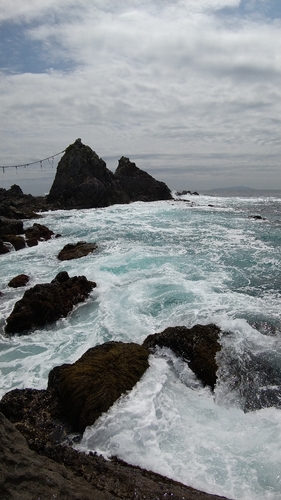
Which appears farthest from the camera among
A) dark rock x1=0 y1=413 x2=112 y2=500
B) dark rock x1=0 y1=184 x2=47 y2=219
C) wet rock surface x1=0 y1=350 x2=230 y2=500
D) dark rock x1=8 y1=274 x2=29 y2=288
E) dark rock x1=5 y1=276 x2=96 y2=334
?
dark rock x1=0 y1=184 x2=47 y2=219

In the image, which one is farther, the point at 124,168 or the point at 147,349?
the point at 124,168

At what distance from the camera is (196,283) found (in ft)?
46.7

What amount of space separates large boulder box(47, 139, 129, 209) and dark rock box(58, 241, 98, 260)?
125 feet

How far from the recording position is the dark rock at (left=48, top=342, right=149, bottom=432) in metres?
5.80

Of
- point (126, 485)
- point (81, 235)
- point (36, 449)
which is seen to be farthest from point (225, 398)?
point (81, 235)

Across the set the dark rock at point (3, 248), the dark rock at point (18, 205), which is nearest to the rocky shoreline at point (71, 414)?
the dark rock at point (3, 248)

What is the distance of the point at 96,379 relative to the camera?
646cm

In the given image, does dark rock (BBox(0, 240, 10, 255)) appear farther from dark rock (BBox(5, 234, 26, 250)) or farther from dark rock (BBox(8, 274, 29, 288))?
dark rock (BBox(8, 274, 29, 288))

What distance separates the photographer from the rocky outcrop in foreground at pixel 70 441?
3654 millimetres

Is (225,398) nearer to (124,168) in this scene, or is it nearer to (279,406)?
(279,406)

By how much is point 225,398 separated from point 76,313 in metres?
6.91

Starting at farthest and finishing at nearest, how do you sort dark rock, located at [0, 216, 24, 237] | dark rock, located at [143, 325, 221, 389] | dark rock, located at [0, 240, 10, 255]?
dark rock, located at [0, 216, 24, 237] → dark rock, located at [0, 240, 10, 255] → dark rock, located at [143, 325, 221, 389]

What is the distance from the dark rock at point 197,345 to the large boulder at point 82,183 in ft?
172

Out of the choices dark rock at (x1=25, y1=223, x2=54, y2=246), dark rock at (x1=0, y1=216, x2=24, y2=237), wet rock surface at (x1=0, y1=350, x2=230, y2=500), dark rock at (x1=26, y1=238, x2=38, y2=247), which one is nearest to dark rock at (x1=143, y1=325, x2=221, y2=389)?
wet rock surface at (x1=0, y1=350, x2=230, y2=500)
